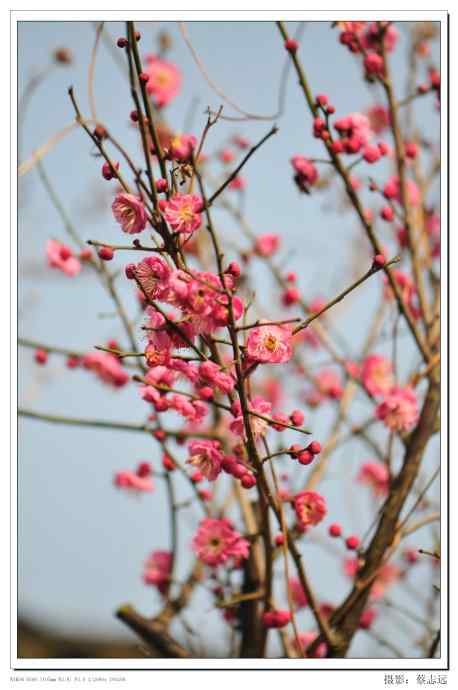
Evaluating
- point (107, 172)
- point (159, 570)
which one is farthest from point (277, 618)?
point (107, 172)

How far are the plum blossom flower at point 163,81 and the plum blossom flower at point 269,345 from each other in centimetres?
107

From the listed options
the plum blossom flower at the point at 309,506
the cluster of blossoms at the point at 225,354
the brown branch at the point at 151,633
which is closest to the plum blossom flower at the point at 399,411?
the cluster of blossoms at the point at 225,354

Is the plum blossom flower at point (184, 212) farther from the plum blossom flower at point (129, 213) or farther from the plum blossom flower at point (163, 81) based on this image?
the plum blossom flower at point (163, 81)

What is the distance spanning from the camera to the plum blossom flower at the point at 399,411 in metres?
1.54

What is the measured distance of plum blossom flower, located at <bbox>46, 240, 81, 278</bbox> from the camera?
1.89m

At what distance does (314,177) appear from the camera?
1.66m

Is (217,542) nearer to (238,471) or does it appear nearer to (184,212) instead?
(238,471)

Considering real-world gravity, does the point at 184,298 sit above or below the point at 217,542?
above

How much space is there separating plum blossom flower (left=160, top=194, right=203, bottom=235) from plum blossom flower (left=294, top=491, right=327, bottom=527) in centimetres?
52

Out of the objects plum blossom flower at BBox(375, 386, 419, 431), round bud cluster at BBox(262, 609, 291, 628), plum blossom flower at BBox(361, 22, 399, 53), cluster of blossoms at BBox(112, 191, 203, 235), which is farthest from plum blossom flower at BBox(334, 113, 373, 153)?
round bud cluster at BBox(262, 609, 291, 628)

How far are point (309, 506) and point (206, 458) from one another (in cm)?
27

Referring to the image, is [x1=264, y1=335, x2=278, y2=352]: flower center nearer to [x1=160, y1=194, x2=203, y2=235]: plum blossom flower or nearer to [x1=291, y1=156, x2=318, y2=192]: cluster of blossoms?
[x1=160, y1=194, x2=203, y2=235]: plum blossom flower

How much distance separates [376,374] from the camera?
72.2 inches
